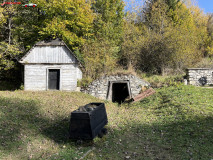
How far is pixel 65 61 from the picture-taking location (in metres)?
16.5

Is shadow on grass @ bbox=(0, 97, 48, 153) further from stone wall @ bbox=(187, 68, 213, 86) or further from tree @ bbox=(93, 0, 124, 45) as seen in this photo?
tree @ bbox=(93, 0, 124, 45)

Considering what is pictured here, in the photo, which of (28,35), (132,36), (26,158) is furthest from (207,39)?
(26,158)

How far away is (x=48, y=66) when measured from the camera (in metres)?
16.6

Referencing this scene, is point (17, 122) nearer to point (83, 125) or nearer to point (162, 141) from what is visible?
point (83, 125)

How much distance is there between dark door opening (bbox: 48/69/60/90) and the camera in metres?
16.7

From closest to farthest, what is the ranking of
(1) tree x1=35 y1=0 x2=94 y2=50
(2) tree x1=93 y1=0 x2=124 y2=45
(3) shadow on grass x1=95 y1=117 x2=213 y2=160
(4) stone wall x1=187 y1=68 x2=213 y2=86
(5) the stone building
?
(3) shadow on grass x1=95 y1=117 x2=213 y2=160
(4) stone wall x1=187 y1=68 x2=213 y2=86
(5) the stone building
(1) tree x1=35 y1=0 x2=94 y2=50
(2) tree x1=93 y1=0 x2=124 y2=45

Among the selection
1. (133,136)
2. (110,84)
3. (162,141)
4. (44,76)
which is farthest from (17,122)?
(110,84)

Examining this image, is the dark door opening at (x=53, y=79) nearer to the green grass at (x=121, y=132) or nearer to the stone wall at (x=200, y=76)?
the green grass at (x=121, y=132)

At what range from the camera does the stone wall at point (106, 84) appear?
53.5 feet

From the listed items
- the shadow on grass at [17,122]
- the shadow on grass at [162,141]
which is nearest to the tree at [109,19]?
the shadow on grass at [17,122]

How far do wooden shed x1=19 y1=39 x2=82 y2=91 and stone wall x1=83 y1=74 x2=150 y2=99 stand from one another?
1.71 metres

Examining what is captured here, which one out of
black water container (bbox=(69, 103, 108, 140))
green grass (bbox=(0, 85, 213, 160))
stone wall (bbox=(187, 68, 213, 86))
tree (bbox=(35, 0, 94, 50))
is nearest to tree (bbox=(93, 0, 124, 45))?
tree (bbox=(35, 0, 94, 50))

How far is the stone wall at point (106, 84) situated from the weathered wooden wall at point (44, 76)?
1.72 metres

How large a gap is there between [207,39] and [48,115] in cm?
2836
